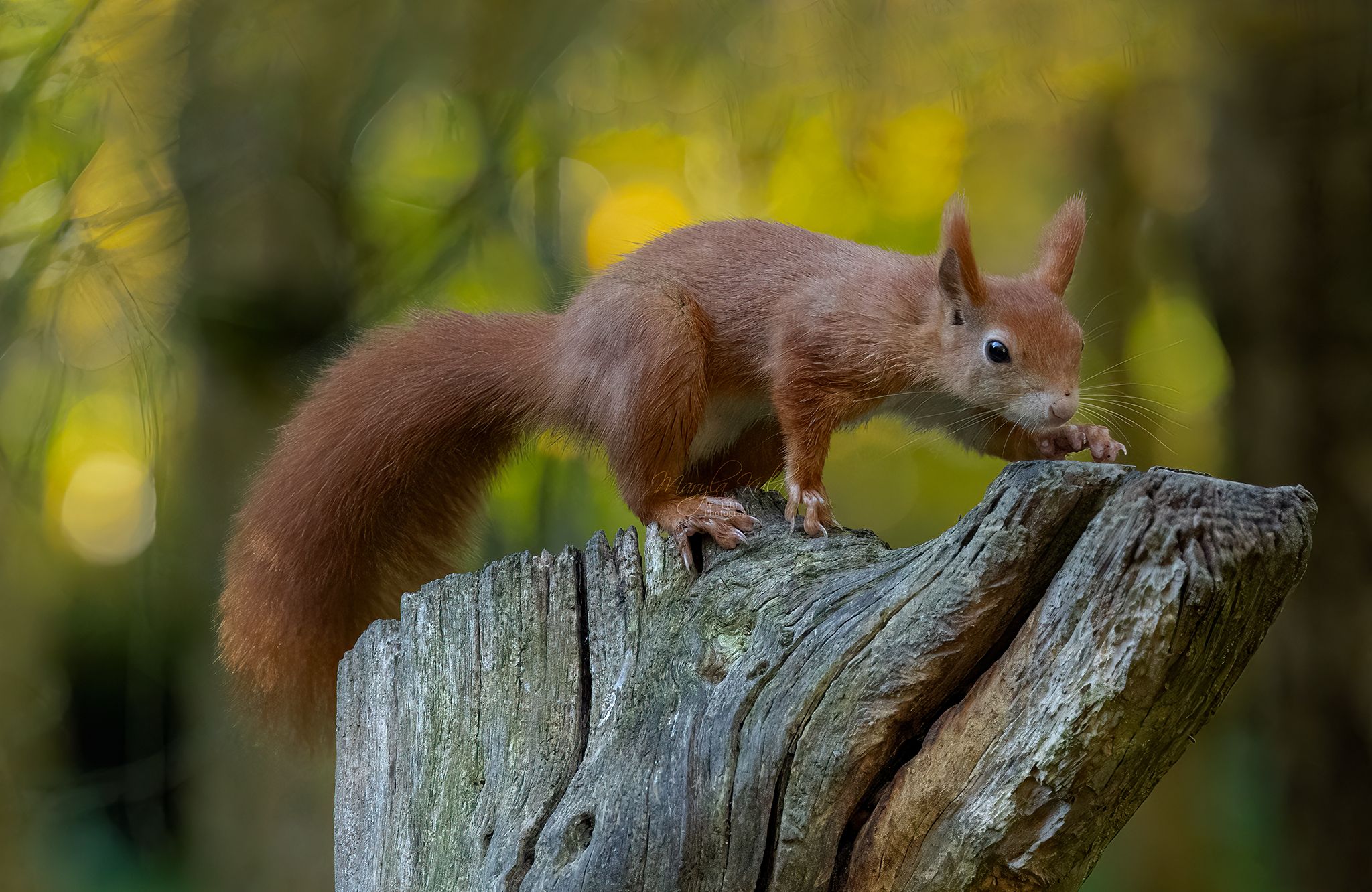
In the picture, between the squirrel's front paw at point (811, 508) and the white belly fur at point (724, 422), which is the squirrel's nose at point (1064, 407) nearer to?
the squirrel's front paw at point (811, 508)

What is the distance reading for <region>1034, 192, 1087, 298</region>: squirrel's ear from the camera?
79.5 inches

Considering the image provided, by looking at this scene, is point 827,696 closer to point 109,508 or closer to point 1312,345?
point 1312,345

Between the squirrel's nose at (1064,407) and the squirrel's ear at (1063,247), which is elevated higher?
the squirrel's ear at (1063,247)

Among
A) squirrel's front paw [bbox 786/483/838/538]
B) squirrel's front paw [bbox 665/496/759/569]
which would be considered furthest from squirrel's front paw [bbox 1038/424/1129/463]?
squirrel's front paw [bbox 665/496/759/569]

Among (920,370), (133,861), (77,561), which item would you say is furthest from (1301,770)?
(77,561)

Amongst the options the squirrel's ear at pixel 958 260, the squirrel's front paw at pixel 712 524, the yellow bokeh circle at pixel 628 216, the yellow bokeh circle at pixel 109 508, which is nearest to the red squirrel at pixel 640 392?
the squirrel's ear at pixel 958 260

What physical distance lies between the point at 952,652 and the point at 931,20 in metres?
2.31

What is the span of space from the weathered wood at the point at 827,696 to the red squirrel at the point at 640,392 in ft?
1.20

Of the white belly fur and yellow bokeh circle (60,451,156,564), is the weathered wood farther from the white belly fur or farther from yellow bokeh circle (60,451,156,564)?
yellow bokeh circle (60,451,156,564)

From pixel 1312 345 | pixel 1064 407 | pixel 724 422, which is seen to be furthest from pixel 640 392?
pixel 1312 345

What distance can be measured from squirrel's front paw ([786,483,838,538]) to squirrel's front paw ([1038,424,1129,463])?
1.34ft

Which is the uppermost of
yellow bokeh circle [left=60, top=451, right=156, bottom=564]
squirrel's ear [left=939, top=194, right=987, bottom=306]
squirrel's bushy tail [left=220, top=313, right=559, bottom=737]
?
squirrel's ear [left=939, top=194, right=987, bottom=306]

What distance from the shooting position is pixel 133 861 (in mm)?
3240

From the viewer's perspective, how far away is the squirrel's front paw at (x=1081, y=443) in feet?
5.96
